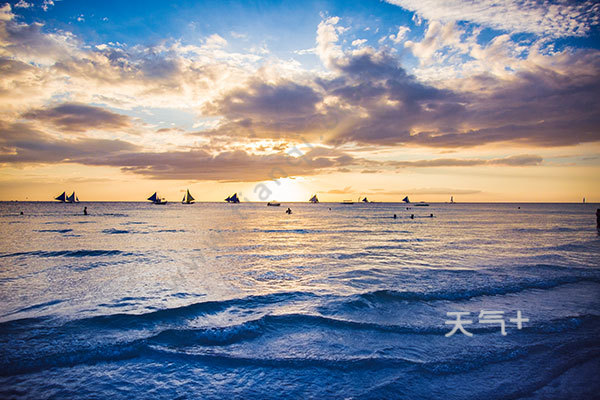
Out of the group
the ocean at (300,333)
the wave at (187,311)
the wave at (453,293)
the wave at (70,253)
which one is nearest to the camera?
the ocean at (300,333)

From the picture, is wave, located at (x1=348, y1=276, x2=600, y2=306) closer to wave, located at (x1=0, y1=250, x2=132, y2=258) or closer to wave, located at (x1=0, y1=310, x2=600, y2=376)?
wave, located at (x1=0, y1=310, x2=600, y2=376)

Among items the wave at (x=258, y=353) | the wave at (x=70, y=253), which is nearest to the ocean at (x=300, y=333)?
the wave at (x=258, y=353)

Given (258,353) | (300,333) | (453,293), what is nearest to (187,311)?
(258,353)

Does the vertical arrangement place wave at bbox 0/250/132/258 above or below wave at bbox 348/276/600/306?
below

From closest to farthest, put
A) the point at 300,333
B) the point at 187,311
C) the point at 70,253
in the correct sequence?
1. the point at 300,333
2. the point at 187,311
3. the point at 70,253

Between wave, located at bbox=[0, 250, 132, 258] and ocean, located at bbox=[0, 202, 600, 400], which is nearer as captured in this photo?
ocean, located at bbox=[0, 202, 600, 400]

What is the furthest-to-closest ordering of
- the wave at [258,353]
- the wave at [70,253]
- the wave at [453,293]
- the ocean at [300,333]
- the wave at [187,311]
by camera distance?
the wave at [70,253], the wave at [453,293], the wave at [187,311], the wave at [258,353], the ocean at [300,333]

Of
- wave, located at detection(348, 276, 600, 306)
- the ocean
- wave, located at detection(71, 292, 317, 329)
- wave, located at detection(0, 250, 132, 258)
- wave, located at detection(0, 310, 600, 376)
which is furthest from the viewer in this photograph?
wave, located at detection(0, 250, 132, 258)

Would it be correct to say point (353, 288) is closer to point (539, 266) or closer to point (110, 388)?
point (110, 388)

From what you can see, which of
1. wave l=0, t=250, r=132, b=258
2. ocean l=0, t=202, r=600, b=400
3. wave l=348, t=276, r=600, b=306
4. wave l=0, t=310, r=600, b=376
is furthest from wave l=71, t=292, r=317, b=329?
wave l=0, t=250, r=132, b=258

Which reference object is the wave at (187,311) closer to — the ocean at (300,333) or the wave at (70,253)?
the ocean at (300,333)

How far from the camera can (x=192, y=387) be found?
6.33 m

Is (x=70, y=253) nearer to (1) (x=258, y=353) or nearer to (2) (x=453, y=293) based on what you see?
(1) (x=258, y=353)

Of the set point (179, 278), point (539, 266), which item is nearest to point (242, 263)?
point (179, 278)
